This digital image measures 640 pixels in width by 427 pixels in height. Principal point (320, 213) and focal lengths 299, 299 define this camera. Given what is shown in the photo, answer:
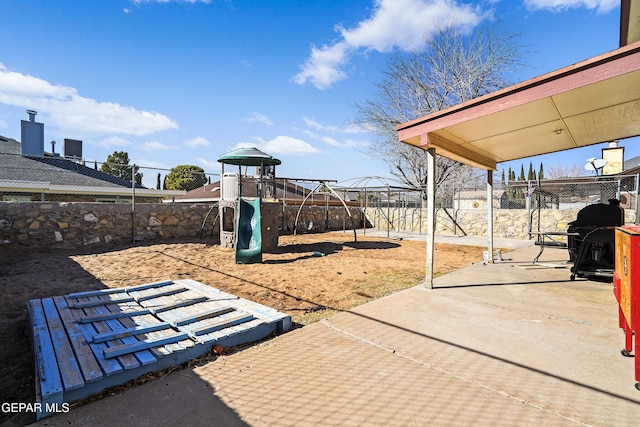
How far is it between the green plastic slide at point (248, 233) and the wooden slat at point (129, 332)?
4.45 meters

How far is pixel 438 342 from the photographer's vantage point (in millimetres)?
3004

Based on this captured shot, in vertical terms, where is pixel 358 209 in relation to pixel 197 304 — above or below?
above

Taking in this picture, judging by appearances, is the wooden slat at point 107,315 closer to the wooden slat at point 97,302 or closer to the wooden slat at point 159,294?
the wooden slat at point 97,302

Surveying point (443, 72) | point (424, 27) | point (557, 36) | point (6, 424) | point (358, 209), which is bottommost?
point (6, 424)

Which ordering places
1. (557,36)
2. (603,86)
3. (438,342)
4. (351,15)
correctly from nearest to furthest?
(438,342), (603,86), (557,36), (351,15)

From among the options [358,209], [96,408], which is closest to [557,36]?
[358,209]

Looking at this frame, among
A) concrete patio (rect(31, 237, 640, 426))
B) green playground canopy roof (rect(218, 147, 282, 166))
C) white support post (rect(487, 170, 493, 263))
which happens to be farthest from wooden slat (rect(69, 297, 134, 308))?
white support post (rect(487, 170, 493, 263))

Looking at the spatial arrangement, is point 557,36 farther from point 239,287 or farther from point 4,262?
point 4,262

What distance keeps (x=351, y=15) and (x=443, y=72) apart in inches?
345

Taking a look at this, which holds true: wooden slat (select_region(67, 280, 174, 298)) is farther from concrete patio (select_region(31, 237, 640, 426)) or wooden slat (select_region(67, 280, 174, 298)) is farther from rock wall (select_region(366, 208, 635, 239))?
rock wall (select_region(366, 208, 635, 239))

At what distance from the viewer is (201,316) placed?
10.9 feet

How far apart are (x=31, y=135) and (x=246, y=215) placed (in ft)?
56.5

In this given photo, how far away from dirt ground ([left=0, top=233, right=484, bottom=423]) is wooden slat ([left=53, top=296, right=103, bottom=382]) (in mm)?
341

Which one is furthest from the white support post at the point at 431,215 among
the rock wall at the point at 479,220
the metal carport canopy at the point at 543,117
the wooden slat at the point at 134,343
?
the rock wall at the point at 479,220
